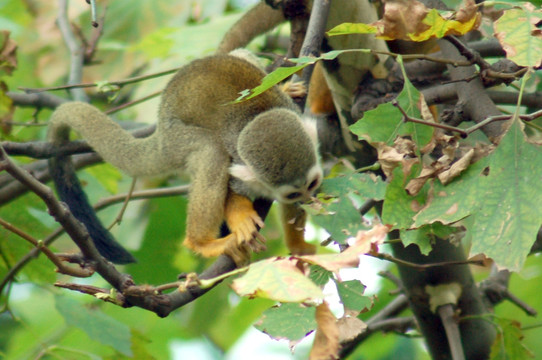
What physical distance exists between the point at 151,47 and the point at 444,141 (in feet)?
8.46

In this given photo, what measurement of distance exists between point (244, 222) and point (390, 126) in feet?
2.82

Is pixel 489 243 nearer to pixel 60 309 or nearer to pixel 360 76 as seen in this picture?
pixel 360 76

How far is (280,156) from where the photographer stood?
265cm

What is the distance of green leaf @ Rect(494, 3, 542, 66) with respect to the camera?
165 cm

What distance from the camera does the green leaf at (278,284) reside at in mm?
1277

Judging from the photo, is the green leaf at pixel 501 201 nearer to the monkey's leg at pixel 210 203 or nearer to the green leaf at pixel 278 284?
the green leaf at pixel 278 284

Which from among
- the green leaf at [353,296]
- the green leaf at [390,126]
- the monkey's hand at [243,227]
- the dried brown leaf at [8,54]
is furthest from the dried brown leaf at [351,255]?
the dried brown leaf at [8,54]

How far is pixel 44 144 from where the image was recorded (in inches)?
121

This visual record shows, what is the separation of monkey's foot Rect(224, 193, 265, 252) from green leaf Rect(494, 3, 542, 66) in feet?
3.92

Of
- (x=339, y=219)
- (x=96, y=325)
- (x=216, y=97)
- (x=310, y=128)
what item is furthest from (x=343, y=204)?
(x=96, y=325)

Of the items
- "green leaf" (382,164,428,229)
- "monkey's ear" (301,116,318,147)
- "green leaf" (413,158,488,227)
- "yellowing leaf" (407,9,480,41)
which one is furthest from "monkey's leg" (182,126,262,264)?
"yellowing leaf" (407,9,480,41)

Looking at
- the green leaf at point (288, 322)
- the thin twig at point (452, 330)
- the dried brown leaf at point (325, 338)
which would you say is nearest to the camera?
the dried brown leaf at point (325, 338)

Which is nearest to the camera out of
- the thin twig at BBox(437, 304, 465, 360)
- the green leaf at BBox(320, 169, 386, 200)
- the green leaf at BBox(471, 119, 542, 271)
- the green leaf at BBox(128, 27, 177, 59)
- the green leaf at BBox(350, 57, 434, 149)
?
the green leaf at BBox(471, 119, 542, 271)

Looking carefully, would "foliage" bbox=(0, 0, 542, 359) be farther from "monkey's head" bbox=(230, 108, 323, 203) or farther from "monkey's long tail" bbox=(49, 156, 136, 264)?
"monkey's long tail" bbox=(49, 156, 136, 264)
